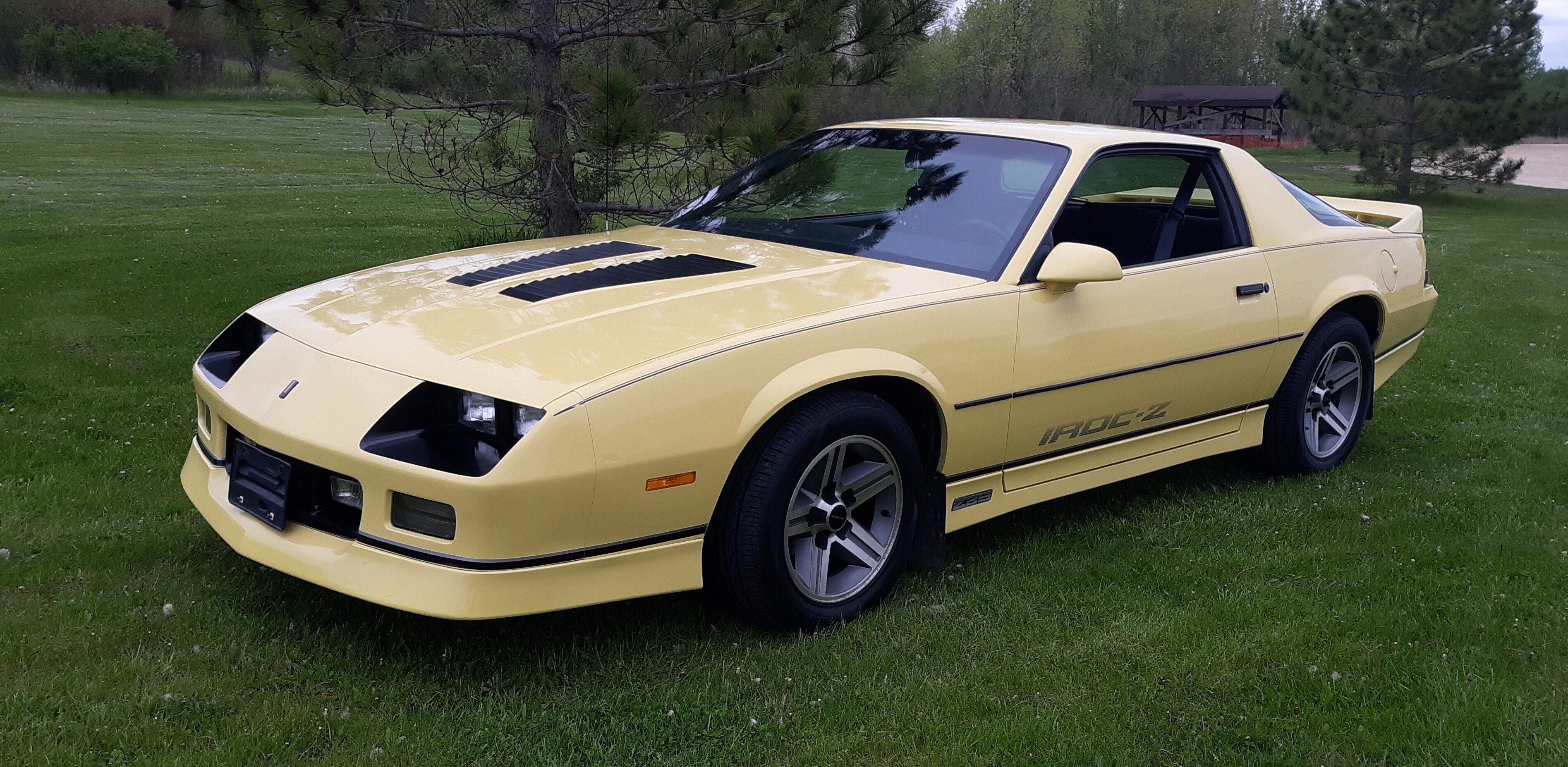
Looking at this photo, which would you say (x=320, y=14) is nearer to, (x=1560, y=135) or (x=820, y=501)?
(x=820, y=501)

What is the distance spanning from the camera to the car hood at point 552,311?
9.67 ft

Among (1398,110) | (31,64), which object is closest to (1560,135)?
(1398,110)

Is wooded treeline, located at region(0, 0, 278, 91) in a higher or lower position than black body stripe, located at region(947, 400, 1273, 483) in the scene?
higher

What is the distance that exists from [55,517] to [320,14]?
11.5ft

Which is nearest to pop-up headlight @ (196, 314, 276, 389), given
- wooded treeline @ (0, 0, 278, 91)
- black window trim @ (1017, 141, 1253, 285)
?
black window trim @ (1017, 141, 1253, 285)

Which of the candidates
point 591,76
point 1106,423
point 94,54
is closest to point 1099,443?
point 1106,423

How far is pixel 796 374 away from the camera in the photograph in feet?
10.5

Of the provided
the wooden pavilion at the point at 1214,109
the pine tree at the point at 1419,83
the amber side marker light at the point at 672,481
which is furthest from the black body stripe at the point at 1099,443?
the wooden pavilion at the point at 1214,109

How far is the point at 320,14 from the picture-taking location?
657cm

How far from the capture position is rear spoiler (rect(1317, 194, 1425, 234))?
5.74m

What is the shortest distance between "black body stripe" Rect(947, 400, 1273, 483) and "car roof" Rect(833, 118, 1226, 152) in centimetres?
101

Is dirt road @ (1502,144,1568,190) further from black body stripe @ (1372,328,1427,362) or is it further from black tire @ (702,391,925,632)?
black tire @ (702,391,925,632)

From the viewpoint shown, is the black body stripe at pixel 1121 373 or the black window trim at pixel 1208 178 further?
the black window trim at pixel 1208 178

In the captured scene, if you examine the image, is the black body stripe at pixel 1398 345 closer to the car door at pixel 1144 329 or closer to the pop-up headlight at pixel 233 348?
the car door at pixel 1144 329
